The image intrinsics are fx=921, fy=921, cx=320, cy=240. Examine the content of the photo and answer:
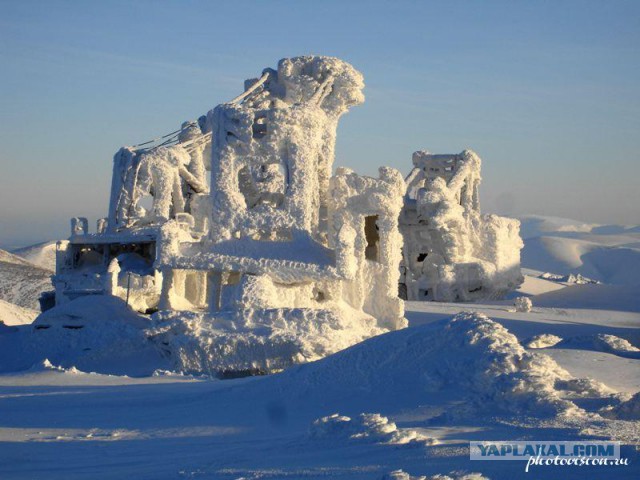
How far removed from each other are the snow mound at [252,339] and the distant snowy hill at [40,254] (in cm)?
3126

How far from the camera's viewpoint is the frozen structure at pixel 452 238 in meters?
23.7

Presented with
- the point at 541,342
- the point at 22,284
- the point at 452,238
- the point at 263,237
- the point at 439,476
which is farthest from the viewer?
the point at 22,284

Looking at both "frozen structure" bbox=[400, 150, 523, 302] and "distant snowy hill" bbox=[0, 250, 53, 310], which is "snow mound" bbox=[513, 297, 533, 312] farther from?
"distant snowy hill" bbox=[0, 250, 53, 310]

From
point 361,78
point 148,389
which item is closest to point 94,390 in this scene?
point 148,389

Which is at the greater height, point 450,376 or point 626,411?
point 450,376

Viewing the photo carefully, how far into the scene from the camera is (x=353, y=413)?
852 cm

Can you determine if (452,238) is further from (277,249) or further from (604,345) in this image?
(604,345)

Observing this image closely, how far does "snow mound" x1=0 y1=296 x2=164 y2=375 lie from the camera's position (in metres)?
15.4

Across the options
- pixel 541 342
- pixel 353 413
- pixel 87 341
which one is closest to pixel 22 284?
pixel 87 341

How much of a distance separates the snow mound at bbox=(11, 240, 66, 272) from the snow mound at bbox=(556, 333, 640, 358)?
35177 millimetres

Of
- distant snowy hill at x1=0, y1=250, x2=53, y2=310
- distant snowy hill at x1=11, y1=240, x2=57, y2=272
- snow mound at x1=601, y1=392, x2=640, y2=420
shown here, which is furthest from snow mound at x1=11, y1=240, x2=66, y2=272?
snow mound at x1=601, y1=392, x2=640, y2=420

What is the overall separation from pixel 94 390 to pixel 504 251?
16.3m

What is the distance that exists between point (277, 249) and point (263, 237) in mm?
943

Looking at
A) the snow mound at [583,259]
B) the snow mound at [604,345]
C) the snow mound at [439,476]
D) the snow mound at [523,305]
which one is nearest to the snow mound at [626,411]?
the snow mound at [439,476]
